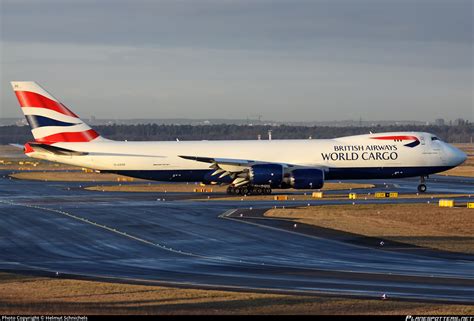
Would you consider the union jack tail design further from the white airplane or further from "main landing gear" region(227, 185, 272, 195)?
"main landing gear" region(227, 185, 272, 195)

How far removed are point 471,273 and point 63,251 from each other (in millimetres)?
19124

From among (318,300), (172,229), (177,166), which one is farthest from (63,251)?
(177,166)

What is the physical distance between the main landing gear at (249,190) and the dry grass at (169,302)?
46.8m

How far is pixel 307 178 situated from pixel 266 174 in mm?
3492

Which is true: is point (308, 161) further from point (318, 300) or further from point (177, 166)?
point (318, 300)

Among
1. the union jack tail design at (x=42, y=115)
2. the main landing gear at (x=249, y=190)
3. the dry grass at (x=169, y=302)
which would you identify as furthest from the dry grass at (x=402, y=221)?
the union jack tail design at (x=42, y=115)

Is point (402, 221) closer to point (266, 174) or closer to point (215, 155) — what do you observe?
point (266, 174)

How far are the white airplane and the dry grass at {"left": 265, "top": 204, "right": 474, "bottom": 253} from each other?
39.5 feet

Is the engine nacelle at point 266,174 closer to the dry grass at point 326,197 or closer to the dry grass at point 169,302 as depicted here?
the dry grass at point 326,197

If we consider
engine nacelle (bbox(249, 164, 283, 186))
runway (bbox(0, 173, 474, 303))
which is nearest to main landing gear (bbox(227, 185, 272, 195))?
engine nacelle (bbox(249, 164, 283, 186))

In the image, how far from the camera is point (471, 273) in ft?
115

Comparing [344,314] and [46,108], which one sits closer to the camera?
[344,314]

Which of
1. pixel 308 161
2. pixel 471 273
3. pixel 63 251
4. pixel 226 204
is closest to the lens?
pixel 471 273

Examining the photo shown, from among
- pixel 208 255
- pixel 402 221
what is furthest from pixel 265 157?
pixel 208 255
